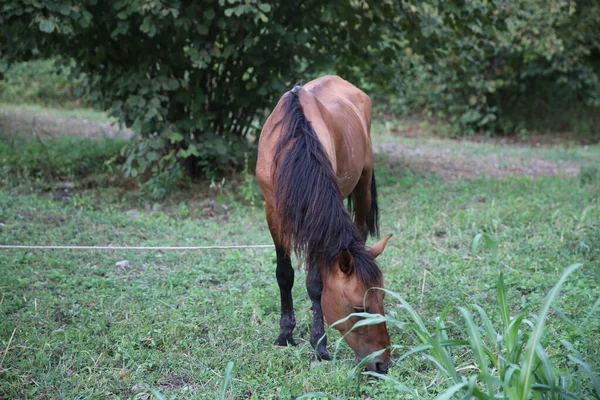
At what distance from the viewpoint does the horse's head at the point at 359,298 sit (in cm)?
325

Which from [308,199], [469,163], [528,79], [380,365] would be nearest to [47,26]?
[308,199]

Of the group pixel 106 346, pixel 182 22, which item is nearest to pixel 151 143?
pixel 182 22

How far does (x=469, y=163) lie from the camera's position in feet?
32.4

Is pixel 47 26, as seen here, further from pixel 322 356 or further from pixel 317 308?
pixel 322 356

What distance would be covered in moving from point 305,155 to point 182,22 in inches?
139

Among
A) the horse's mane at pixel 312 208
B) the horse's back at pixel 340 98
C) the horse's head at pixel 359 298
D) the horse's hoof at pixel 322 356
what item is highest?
the horse's back at pixel 340 98

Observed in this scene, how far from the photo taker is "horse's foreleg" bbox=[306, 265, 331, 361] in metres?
3.59

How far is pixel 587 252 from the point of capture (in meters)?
5.22

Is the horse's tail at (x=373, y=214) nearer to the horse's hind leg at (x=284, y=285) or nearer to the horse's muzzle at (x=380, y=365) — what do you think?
the horse's hind leg at (x=284, y=285)

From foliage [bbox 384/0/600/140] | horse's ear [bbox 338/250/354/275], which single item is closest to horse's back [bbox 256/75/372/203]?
horse's ear [bbox 338/250/354/275]

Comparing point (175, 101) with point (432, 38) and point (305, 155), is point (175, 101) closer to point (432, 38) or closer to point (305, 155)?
point (432, 38)

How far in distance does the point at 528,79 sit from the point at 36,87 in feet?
37.4

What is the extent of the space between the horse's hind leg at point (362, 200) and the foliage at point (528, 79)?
22.5 ft

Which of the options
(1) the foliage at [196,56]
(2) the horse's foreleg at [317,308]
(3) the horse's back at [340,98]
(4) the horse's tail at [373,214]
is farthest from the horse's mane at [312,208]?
(1) the foliage at [196,56]
